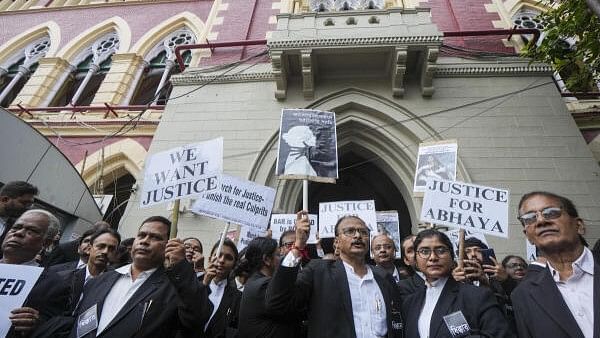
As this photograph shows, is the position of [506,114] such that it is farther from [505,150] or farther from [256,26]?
[256,26]

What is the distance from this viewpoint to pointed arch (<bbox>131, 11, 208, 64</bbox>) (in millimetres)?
10945

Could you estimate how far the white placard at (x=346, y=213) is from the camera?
498 cm

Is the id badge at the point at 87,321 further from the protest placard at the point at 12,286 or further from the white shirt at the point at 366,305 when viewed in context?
the white shirt at the point at 366,305

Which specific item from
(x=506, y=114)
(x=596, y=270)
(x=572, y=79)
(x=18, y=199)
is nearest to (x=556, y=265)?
(x=596, y=270)

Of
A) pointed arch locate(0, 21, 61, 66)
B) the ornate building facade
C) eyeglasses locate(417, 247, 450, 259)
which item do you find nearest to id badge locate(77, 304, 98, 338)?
eyeglasses locate(417, 247, 450, 259)

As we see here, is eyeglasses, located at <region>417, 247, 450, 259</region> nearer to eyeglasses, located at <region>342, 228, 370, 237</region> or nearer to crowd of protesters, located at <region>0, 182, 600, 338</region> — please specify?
crowd of protesters, located at <region>0, 182, 600, 338</region>

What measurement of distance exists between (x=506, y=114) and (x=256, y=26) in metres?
6.94

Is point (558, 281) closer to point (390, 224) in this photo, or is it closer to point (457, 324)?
point (457, 324)

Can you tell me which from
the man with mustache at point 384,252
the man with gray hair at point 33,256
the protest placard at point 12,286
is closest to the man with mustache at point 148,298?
the man with gray hair at point 33,256

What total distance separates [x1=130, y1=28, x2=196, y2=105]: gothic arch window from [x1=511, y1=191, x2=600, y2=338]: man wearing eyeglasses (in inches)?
402

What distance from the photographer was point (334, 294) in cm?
230

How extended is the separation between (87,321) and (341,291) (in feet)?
5.43

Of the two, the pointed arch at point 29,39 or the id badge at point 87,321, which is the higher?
the pointed arch at point 29,39

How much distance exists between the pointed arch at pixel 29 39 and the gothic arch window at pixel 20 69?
147mm
